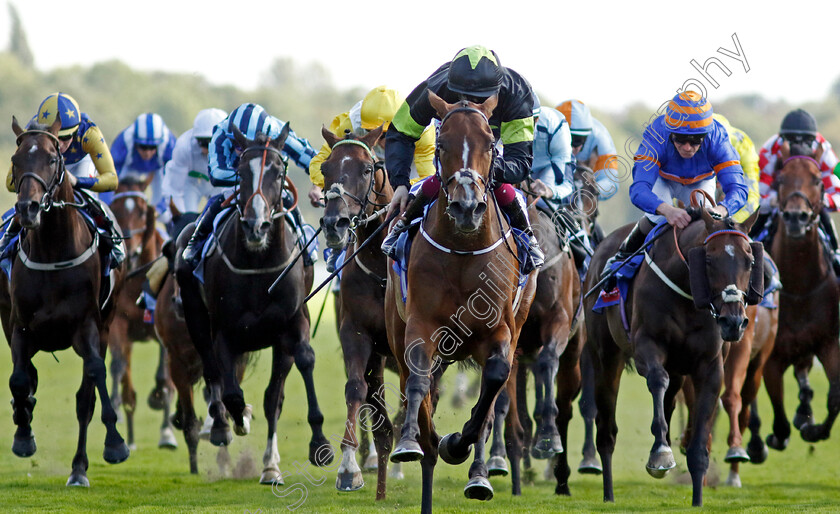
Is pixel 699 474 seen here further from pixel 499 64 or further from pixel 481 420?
pixel 499 64

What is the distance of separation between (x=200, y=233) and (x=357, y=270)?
4.90 feet

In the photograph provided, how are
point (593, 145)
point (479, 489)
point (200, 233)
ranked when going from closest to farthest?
1. point (479, 489)
2. point (200, 233)
3. point (593, 145)

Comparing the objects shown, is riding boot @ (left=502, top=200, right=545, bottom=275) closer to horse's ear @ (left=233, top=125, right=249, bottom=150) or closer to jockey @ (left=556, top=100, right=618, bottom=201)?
horse's ear @ (left=233, top=125, right=249, bottom=150)

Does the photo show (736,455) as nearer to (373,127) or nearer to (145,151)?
(373,127)

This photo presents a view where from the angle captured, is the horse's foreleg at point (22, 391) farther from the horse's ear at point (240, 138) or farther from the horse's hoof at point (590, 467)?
the horse's hoof at point (590, 467)

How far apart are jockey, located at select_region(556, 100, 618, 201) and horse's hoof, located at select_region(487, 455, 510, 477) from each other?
319 cm

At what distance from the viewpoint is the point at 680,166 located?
852cm

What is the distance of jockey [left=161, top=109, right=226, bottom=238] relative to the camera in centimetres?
1051

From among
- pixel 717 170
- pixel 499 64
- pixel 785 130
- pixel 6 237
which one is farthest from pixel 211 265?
pixel 785 130

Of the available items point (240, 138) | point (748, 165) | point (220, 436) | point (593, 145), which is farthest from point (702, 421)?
point (593, 145)

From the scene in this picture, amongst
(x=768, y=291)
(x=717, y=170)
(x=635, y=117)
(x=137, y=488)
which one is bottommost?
(x=137, y=488)

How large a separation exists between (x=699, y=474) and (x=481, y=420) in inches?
80.9

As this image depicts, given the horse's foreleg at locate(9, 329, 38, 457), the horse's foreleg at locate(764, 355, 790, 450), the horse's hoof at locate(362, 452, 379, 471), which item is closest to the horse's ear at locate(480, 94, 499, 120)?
the horse's foreleg at locate(9, 329, 38, 457)

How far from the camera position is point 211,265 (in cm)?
880
